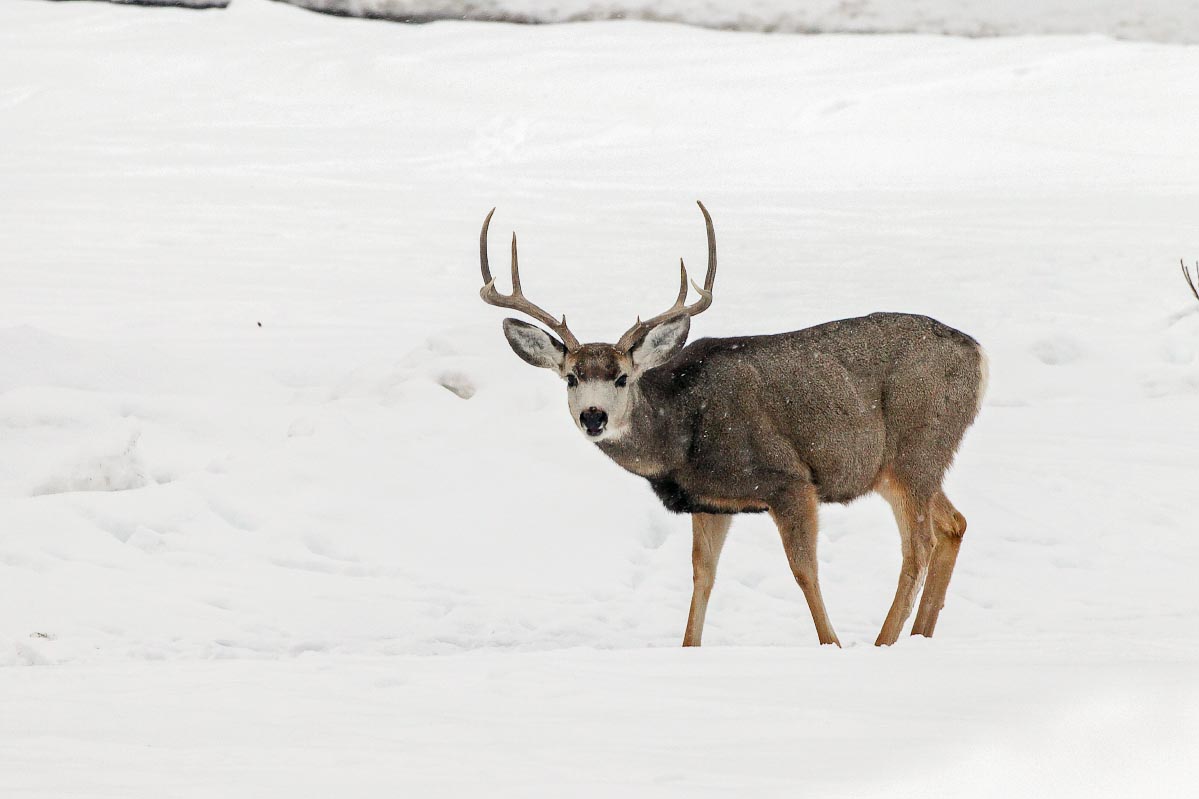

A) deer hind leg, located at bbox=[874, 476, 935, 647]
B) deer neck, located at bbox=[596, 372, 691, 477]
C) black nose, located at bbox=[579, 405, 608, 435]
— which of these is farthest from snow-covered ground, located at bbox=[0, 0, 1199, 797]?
black nose, located at bbox=[579, 405, 608, 435]

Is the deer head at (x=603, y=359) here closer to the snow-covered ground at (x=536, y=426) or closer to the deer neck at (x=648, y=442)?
the deer neck at (x=648, y=442)

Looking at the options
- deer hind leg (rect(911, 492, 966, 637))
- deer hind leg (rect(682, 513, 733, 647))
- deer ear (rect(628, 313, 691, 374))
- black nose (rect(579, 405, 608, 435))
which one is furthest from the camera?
deer hind leg (rect(911, 492, 966, 637))

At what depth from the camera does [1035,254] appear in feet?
62.0

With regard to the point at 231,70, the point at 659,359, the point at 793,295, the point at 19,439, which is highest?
the point at 659,359

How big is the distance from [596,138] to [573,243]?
22.4ft

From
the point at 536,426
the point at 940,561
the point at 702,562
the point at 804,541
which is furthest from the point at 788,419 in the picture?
the point at 536,426

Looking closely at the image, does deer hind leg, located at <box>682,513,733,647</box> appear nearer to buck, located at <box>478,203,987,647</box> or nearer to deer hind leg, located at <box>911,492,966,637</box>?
buck, located at <box>478,203,987,647</box>

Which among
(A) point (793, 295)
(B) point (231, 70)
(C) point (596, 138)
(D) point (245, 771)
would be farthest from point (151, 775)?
(B) point (231, 70)

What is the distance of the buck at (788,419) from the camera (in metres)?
7.88

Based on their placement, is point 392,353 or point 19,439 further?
point 392,353

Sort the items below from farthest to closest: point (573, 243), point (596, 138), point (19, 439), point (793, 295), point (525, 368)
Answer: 1. point (596, 138)
2. point (573, 243)
3. point (793, 295)
4. point (525, 368)
5. point (19, 439)

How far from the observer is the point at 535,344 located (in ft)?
26.1

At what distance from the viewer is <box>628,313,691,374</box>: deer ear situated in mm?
7863

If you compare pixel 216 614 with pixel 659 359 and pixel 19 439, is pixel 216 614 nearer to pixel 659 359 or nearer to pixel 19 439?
pixel 659 359
